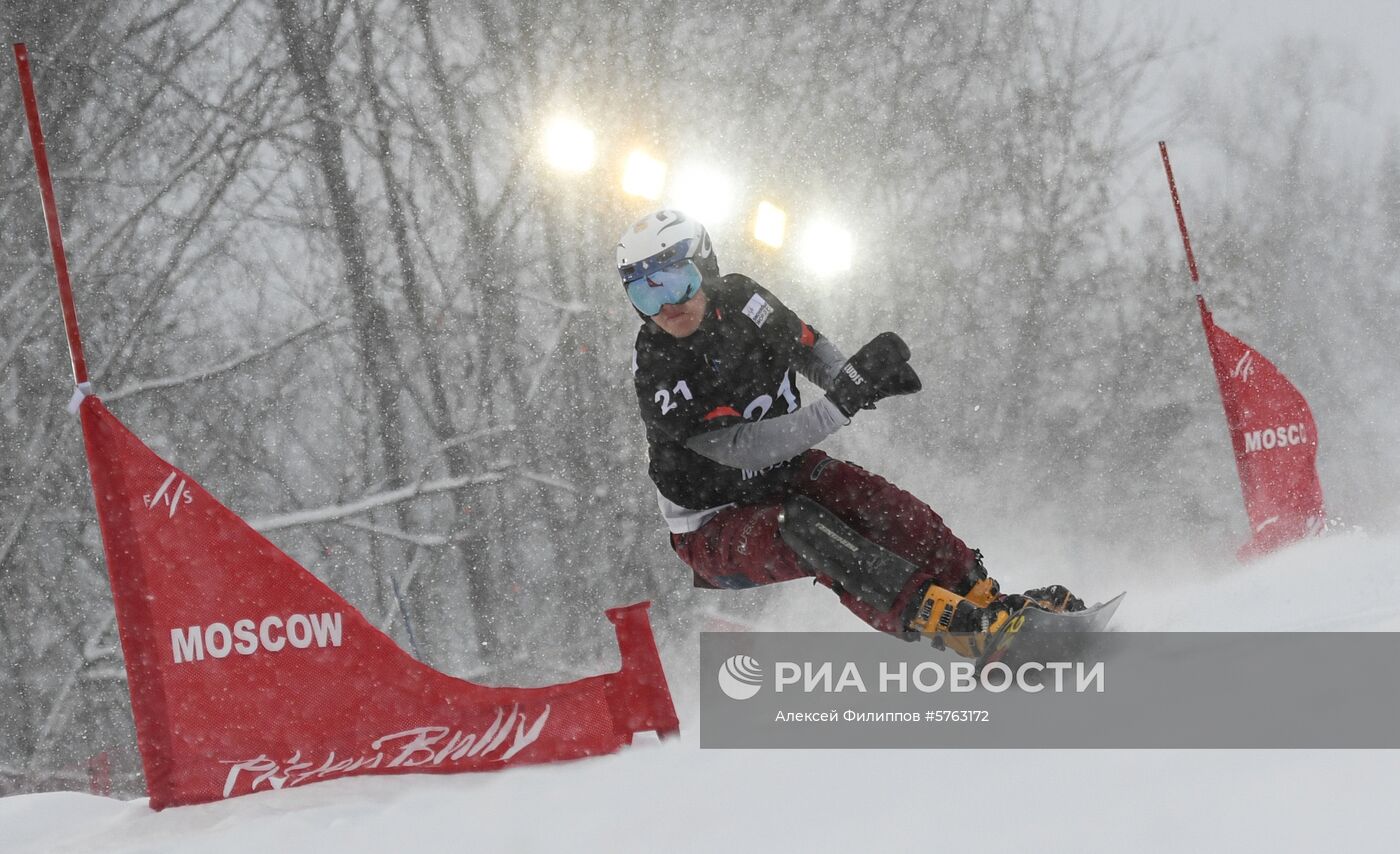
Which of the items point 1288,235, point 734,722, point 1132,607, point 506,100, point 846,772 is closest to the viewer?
point 846,772

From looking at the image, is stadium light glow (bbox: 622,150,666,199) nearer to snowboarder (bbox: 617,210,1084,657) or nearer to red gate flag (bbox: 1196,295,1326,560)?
red gate flag (bbox: 1196,295,1326,560)

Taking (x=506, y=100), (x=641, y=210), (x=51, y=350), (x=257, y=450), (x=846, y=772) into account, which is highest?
(x=506, y=100)

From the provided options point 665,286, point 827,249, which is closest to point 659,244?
point 665,286

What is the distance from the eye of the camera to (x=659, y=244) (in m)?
3.72

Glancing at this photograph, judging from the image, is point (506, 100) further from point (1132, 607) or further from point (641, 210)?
point (1132, 607)

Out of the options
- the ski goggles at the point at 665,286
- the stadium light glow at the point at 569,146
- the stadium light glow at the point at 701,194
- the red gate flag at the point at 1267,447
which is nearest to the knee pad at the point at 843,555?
the ski goggles at the point at 665,286

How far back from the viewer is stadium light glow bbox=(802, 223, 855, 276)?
1363cm

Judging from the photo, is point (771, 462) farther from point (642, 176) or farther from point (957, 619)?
point (642, 176)

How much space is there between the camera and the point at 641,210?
13.0 metres

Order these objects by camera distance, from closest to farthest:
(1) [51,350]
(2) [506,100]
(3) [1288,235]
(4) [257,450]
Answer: (1) [51,350]
(4) [257,450]
(2) [506,100]
(3) [1288,235]

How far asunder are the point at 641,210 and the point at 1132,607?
A: 9.43 meters

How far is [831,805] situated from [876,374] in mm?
1389

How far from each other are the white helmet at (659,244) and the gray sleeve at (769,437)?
55cm

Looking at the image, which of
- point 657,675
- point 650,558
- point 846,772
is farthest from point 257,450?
point 846,772
